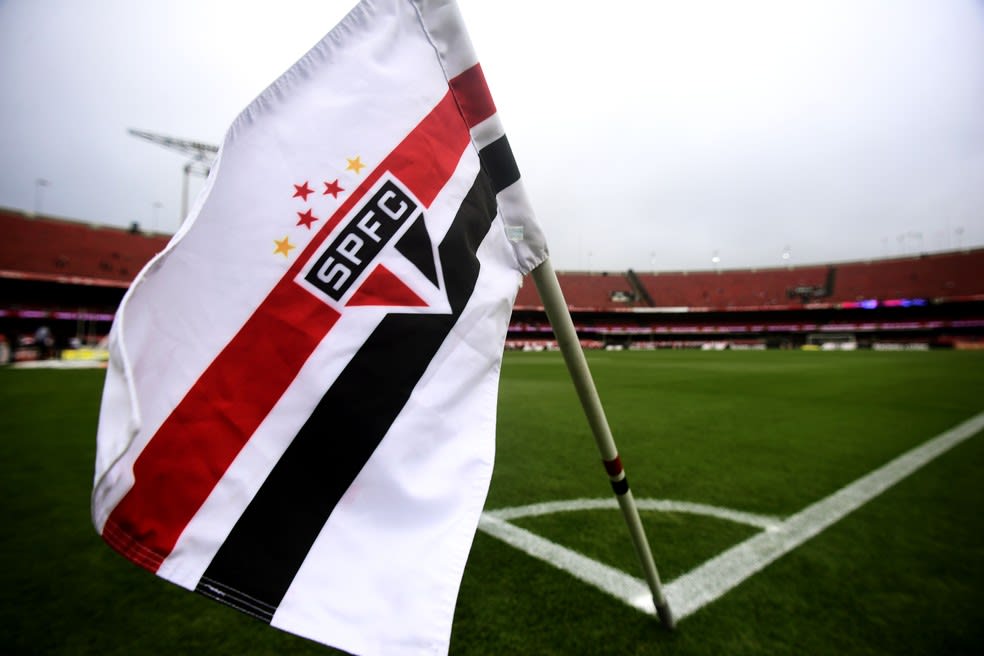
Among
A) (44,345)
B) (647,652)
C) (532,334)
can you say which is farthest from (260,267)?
(532,334)

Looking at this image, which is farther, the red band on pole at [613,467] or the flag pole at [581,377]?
the red band on pole at [613,467]

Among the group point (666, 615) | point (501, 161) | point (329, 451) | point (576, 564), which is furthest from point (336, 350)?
point (576, 564)

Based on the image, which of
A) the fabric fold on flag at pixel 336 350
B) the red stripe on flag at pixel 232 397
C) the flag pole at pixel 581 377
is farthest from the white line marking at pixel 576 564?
the red stripe on flag at pixel 232 397

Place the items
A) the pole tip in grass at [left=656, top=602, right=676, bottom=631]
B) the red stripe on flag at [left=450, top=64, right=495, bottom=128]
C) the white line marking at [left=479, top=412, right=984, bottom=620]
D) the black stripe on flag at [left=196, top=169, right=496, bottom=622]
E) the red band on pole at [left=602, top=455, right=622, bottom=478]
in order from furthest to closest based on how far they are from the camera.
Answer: the white line marking at [left=479, top=412, right=984, bottom=620], the pole tip in grass at [left=656, top=602, right=676, bottom=631], the red band on pole at [left=602, top=455, right=622, bottom=478], the red stripe on flag at [left=450, top=64, right=495, bottom=128], the black stripe on flag at [left=196, top=169, right=496, bottom=622]

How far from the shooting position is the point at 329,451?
0.86 meters

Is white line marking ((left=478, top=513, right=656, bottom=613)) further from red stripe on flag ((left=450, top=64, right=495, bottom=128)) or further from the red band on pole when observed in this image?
red stripe on flag ((left=450, top=64, right=495, bottom=128))

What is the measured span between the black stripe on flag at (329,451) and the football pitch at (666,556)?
4.03ft

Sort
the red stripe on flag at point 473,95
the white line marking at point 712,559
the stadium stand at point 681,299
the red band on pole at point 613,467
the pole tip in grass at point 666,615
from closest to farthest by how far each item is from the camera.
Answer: the red stripe on flag at point 473,95, the red band on pole at point 613,467, the pole tip in grass at point 666,615, the white line marking at point 712,559, the stadium stand at point 681,299

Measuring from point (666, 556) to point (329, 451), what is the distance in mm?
2154

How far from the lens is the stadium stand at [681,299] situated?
101 ft

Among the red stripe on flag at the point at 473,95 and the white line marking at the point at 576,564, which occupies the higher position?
the red stripe on flag at the point at 473,95

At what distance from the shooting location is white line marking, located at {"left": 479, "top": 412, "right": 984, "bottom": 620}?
199 centimetres

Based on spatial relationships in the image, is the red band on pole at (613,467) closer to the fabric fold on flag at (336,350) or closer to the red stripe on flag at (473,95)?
the fabric fold on flag at (336,350)

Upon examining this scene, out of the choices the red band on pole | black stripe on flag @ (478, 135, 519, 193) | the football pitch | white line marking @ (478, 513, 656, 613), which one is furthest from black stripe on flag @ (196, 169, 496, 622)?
white line marking @ (478, 513, 656, 613)
